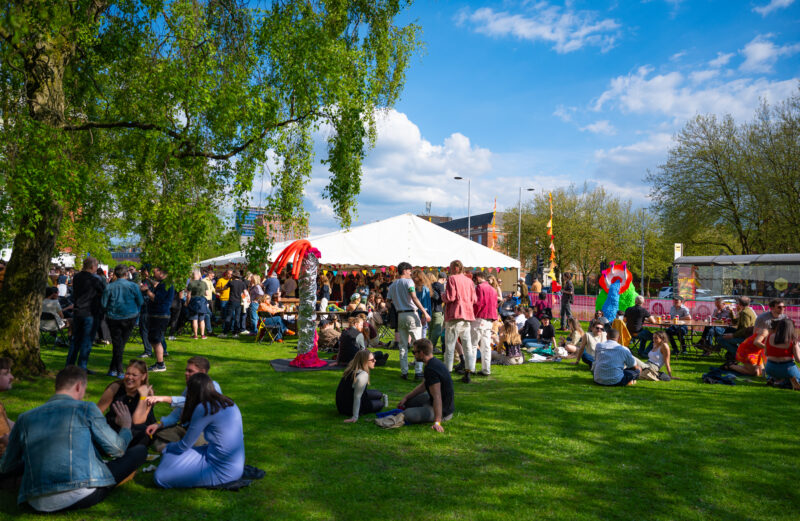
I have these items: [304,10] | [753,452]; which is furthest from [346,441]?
[304,10]

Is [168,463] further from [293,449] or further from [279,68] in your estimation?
[279,68]

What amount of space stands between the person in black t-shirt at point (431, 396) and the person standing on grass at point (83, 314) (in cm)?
535

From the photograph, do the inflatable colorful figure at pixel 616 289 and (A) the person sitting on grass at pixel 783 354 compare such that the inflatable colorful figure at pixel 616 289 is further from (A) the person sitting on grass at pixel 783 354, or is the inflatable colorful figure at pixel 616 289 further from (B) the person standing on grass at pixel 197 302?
(B) the person standing on grass at pixel 197 302

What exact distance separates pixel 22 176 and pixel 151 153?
7.62 feet

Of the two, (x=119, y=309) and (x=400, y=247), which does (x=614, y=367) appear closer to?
(x=119, y=309)

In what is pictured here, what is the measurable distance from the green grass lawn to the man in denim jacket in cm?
18

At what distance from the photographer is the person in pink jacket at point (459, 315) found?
8875mm

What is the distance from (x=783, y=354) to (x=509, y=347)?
4764mm

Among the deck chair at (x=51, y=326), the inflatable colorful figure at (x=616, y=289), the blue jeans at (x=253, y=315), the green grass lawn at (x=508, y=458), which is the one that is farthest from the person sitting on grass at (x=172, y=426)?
the inflatable colorful figure at (x=616, y=289)

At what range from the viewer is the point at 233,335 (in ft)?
49.4

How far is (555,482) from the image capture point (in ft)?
15.0

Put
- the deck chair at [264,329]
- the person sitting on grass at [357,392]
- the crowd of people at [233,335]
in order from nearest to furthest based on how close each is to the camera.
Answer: the crowd of people at [233,335], the person sitting on grass at [357,392], the deck chair at [264,329]

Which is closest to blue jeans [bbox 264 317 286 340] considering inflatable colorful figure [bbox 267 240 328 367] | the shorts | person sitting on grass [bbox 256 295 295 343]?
person sitting on grass [bbox 256 295 295 343]

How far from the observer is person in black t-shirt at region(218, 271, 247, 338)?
48.3ft
